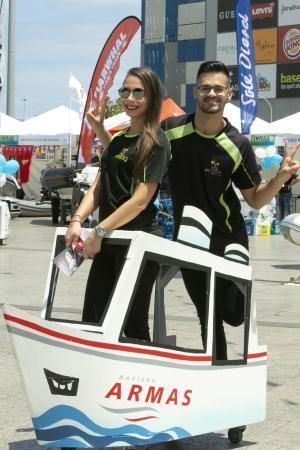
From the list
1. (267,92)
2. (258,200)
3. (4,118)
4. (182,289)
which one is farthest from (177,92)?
(258,200)

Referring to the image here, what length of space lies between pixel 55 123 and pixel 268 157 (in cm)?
741

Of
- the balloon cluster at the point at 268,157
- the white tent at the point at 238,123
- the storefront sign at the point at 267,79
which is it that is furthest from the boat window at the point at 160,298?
the storefront sign at the point at 267,79

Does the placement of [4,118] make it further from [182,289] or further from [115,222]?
[115,222]

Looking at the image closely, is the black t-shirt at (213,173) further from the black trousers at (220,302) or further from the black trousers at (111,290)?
the black trousers at (111,290)

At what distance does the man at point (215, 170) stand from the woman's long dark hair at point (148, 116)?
10.9 inches

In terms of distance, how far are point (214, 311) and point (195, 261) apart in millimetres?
308

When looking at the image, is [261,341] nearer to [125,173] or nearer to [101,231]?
[125,173]

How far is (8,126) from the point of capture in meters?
26.2

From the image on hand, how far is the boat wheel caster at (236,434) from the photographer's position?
4.39m

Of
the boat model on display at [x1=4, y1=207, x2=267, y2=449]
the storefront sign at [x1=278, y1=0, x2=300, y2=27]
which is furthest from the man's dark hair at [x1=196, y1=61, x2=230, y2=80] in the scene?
the storefront sign at [x1=278, y1=0, x2=300, y2=27]

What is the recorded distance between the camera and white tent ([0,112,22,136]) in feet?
84.1

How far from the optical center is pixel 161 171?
4086 millimetres

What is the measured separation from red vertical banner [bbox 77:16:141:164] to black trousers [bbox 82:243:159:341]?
15.5 m

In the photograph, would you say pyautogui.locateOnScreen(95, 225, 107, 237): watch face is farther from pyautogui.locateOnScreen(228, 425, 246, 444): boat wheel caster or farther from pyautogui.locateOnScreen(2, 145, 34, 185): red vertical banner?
pyautogui.locateOnScreen(2, 145, 34, 185): red vertical banner
